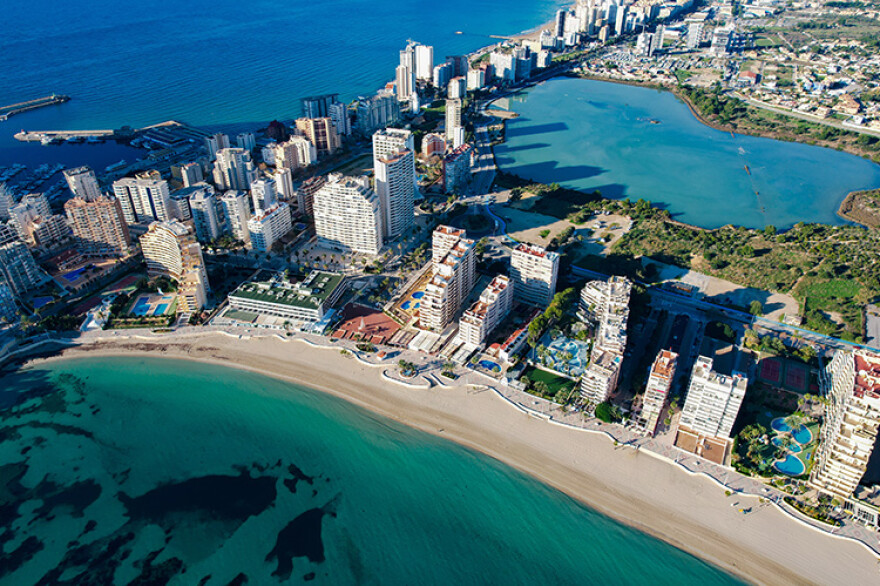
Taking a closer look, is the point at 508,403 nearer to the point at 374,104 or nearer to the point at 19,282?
the point at 19,282

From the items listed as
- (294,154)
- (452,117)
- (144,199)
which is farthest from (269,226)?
(452,117)

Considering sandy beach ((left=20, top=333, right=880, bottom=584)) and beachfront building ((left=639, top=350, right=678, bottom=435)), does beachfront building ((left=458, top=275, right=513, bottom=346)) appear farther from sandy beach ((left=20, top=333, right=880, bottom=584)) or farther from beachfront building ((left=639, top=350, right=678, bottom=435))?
beachfront building ((left=639, top=350, right=678, bottom=435))

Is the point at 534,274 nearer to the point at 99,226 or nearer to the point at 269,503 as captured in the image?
the point at 269,503

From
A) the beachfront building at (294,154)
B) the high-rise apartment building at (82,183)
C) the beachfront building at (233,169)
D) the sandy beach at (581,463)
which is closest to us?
the sandy beach at (581,463)

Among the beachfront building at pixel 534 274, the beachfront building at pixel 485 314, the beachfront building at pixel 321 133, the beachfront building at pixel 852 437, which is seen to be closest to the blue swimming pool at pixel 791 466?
the beachfront building at pixel 852 437

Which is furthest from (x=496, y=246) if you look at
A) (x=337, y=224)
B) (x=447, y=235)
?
(x=337, y=224)

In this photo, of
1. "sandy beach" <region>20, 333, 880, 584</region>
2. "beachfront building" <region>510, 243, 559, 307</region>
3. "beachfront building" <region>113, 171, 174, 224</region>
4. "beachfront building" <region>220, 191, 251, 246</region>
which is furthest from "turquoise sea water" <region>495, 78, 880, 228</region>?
"beachfront building" <region>113, 171, 174, 224</region>

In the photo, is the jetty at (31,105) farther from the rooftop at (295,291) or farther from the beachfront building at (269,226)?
the rooftop at (295,291)
